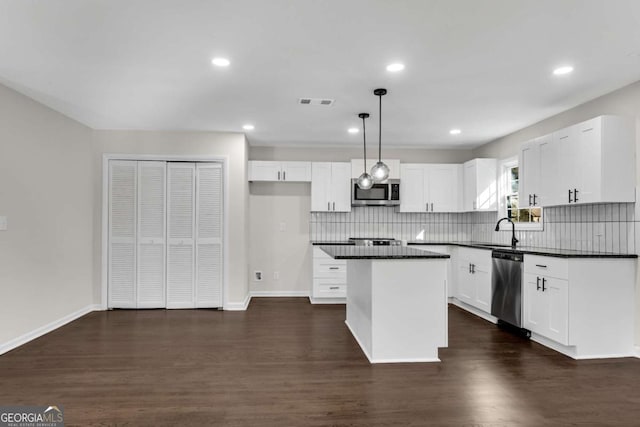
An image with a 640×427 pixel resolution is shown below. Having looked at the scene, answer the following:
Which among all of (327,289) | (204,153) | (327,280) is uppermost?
(204,153)

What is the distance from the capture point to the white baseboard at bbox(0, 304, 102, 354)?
11.9 ft

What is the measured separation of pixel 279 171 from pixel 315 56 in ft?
10.4

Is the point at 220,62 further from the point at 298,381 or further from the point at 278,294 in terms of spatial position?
the point at 278,294

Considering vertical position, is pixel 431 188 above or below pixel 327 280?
above

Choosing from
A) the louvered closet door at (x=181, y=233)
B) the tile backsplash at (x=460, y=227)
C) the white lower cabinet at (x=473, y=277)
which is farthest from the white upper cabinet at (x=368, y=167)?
the louvered closet door at (x=181, y=233)

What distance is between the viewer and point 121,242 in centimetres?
530

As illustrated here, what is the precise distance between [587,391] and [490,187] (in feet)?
11.2

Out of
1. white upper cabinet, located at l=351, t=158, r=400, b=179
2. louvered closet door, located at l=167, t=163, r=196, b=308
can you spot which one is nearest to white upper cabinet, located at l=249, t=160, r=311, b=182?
white upper cabinet, located at l=351, t=158, r=400, b=179

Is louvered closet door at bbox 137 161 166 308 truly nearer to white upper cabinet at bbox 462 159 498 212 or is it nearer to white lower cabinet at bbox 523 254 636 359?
white upper cabinet at bbox 462 159 498 212

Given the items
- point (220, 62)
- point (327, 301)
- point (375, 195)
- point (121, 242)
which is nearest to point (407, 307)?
point (220, 62)

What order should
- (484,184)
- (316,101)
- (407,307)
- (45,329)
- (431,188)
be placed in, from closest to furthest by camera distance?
1. (407,307)
2. (316,101)
3. (45,329)
4. (484,184)
5. (431,188)

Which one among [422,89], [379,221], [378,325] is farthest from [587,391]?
[379,221]

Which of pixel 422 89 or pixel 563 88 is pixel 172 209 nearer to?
pixel 422 89

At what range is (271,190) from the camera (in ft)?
20.8
